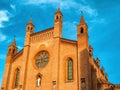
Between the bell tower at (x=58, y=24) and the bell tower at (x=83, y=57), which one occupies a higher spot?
the bell tower at (x=58, y=24)

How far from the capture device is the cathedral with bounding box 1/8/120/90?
28203mm

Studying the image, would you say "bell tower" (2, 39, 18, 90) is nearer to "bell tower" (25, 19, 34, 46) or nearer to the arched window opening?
"bell tower" (25, 19, 34, 46)

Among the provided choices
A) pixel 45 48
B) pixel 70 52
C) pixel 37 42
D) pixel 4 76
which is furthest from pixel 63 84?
pixel 4 76

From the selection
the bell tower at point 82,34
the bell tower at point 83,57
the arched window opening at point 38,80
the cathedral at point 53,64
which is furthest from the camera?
the arched window opening at point 38,80

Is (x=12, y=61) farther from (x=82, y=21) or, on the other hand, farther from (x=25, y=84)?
(x=82, y=21)

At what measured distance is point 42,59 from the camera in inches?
1277

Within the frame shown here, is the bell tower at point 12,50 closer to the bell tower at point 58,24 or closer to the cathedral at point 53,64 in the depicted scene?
the cathedral at point 53,64

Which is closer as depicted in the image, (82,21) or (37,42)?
(82,21)

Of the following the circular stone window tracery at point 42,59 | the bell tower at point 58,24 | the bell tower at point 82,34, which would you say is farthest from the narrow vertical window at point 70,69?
the bell tower at point 58,24

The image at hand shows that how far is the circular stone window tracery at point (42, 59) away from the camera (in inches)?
1257

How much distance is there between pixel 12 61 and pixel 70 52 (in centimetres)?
1136

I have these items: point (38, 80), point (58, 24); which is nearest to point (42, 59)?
point (38, 80)

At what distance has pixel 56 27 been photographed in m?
32.8

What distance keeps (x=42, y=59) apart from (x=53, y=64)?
303 centimetres
